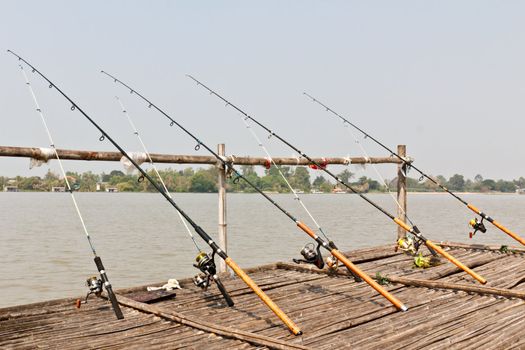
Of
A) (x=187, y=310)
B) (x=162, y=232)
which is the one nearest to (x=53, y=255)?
(x=162, y=232)

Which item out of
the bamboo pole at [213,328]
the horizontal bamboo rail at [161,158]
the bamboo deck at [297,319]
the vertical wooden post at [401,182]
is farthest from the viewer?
the vertical wooden post at [401,182]

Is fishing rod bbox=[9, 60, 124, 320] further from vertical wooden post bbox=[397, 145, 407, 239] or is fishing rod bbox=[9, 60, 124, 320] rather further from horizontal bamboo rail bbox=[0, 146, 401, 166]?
vertical wooden post bbox=[397, 145, 407, 239]

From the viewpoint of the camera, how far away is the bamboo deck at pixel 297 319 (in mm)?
4137

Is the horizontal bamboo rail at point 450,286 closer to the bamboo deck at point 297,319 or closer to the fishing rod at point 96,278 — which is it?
the bamboo deck at point 297,319

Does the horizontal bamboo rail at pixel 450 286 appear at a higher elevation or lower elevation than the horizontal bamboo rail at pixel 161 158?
lower

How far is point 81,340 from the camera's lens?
418 cm

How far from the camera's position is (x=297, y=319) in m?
4.79

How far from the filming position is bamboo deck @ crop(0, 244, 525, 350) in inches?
163

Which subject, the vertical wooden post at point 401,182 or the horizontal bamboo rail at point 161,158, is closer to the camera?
the horizontal bamboo rail at point 161,158

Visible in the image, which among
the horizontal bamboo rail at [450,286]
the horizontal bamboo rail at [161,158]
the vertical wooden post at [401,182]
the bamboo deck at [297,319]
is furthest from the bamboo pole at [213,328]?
the vertical wooden post at [401,182]

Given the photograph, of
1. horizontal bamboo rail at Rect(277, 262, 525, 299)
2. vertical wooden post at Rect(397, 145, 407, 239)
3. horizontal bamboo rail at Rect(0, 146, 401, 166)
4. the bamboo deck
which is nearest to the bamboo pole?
the bamboo deck

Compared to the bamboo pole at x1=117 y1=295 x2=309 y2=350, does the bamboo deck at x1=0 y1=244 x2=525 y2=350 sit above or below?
below

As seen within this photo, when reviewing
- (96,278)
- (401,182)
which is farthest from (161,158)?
(401,182)

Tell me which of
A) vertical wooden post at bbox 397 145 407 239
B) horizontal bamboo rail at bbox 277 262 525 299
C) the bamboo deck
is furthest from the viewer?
vertical wooden post at bbox 397 145 407 239
